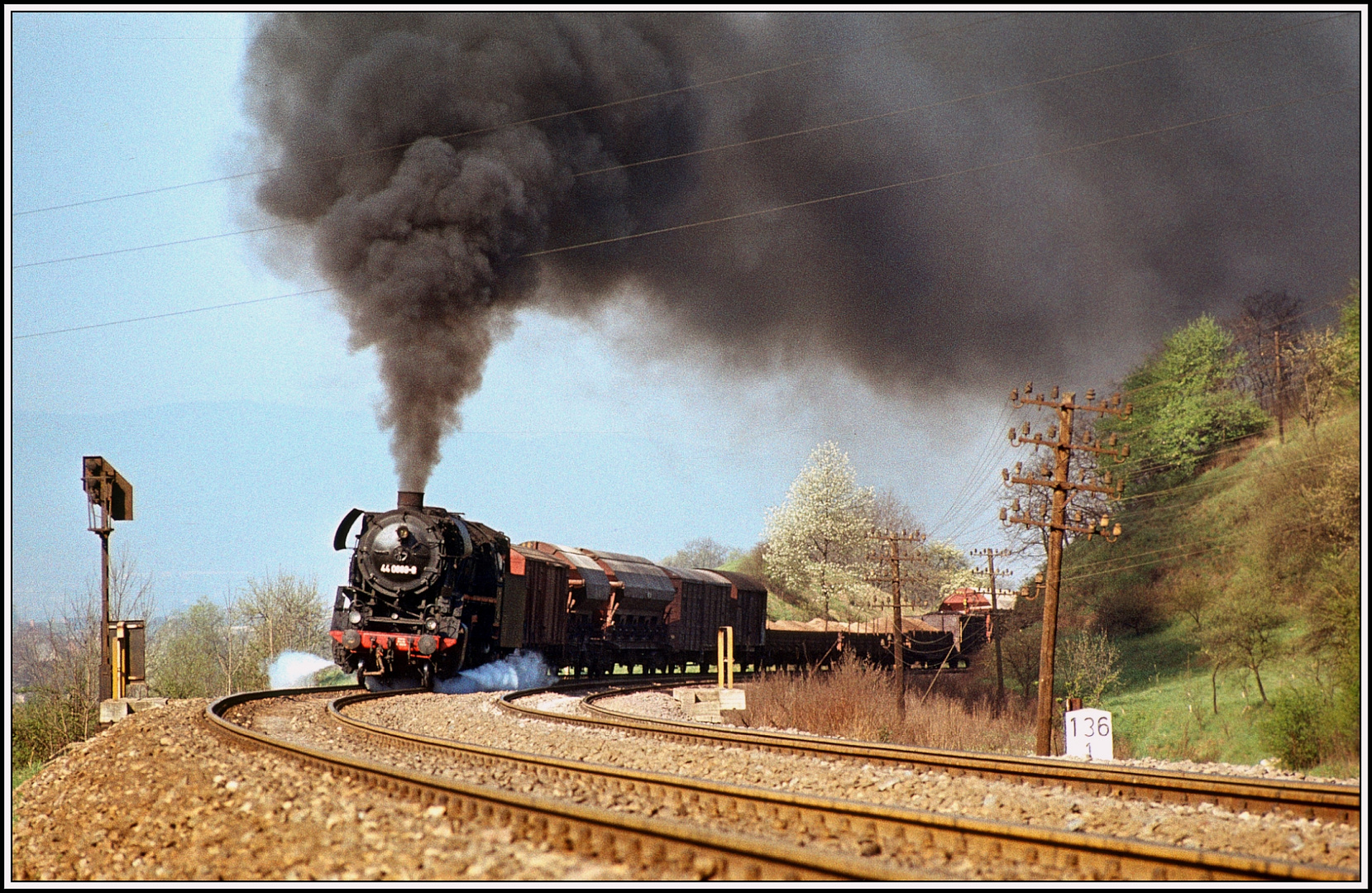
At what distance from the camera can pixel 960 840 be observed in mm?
5738

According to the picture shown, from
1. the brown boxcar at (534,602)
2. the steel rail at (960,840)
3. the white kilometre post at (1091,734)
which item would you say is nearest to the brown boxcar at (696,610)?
the brown boxcar at (534,602)

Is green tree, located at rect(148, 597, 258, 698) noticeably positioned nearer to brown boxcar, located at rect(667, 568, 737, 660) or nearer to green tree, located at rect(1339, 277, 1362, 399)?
brown boxcar, located at rect(667, 568, 737, 660)

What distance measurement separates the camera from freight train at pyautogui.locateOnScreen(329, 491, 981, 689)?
18688 mm

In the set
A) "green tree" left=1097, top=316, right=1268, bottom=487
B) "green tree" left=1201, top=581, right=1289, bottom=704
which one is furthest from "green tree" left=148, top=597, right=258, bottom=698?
"green tree" left=1097, top=316, right=1268, bottom=487

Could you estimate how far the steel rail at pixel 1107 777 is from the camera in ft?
24.1

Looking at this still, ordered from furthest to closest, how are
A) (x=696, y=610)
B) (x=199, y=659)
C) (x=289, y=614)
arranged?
(x=289, y=614), (x=696, y=610), (x=199, y=659)

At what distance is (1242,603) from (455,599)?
937 inches

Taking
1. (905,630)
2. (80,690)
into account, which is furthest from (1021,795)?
(905,630)

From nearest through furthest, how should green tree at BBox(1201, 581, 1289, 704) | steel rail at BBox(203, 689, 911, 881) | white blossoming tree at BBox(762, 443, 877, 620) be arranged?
steel rail at BBox(203, 689, 911, 881), green tree at BBox(1201, 581, 1289, 704), white blossoming tree at BBox(762, 443, 877, 620)

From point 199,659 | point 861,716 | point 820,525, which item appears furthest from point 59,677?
point 820,525

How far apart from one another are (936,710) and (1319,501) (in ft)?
50.2

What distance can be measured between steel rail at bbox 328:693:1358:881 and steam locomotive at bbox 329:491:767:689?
1125cm

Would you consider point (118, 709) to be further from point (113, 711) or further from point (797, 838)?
point (797, 838)

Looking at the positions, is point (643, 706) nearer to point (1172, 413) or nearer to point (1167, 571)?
point (1167, 571)
